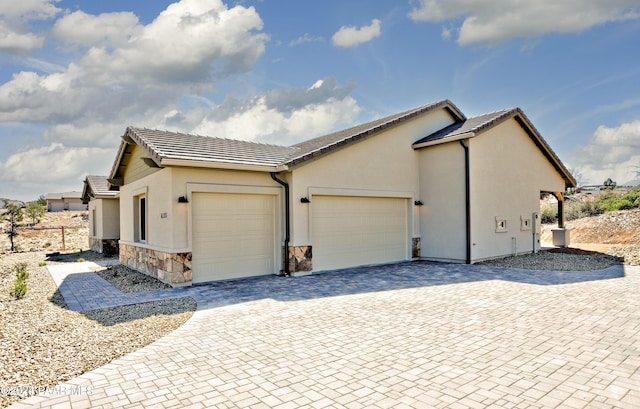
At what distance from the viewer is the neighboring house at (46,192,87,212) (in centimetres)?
5012

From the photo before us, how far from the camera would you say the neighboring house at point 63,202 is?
50.1 metres

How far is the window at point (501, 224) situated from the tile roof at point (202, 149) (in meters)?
8.02

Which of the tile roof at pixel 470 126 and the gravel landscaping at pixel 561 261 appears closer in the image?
the gravel landscaping at pixel 561 261

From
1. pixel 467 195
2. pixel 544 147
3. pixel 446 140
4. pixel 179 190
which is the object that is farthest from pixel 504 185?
pixel 179 190

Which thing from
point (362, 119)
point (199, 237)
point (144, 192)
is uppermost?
point (362, 119)

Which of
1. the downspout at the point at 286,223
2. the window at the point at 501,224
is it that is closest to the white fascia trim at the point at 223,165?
the downspout at the point at 286,223

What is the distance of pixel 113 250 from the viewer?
18.3m

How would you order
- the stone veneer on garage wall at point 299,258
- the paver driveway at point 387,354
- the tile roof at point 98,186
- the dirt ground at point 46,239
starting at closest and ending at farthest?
the paver driveway at point 387,354 < the stone veneer on garage wall at point 299,258 < the tile roof at point 98,186 < the dirt ground at point 46,239

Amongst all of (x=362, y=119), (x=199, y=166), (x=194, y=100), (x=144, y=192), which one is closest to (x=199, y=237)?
(x=199, y=166)

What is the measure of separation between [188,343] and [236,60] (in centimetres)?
1267

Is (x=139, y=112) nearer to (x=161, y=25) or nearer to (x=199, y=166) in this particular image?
(x=161, y=25)

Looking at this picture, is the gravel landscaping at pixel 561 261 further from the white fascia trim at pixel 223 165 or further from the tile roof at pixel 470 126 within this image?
the white fascia trim at pixel 223 165

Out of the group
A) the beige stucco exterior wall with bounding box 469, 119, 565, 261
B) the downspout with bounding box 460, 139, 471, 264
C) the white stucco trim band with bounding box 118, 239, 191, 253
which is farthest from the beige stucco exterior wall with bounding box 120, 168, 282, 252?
the beige stucco exterior wall with bounding box 469, 119, 565, 261

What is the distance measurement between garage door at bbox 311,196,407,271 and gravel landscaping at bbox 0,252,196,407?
4655 millimetres
